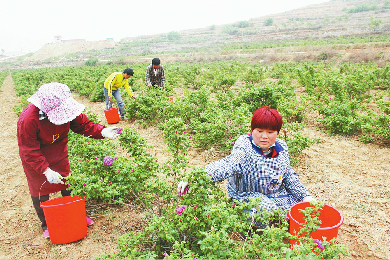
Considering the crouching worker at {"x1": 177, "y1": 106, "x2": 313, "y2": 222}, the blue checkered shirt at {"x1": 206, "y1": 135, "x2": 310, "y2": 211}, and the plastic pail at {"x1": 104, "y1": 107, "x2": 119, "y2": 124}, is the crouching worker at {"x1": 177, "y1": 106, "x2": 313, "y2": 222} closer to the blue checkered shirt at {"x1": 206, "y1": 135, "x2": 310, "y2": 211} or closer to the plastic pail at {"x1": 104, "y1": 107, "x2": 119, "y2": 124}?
the blue checkered shirt at {"x1": 206, "y1": 135, "x2": 310, "y2": 211}

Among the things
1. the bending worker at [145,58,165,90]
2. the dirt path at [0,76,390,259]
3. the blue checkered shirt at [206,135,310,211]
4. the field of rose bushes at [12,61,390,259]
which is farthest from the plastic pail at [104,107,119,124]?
the blue checkered shirt at [206,135,310,211]

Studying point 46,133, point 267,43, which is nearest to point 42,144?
point 46,133

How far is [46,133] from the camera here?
248 centimetres

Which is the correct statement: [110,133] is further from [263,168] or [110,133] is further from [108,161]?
[263,168]

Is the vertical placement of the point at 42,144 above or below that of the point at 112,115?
above

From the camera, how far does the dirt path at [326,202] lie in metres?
2.55

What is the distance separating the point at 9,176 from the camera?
455cm

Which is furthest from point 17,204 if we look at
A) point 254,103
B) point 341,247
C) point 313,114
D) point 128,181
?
point 313,114

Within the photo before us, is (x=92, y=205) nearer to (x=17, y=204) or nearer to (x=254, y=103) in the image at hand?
(x=17, y=204)

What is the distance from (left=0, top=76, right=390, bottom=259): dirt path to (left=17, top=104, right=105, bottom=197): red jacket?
0.56m

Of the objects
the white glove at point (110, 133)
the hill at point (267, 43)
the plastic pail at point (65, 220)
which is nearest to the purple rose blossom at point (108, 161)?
the white glove at point (110, 133)

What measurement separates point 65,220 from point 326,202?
2807 mm

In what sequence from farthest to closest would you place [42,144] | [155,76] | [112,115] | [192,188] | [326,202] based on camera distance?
[155,76] < [112,115] < [326,202] < [42,144] < [192,188]

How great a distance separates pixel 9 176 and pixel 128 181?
312 cm
